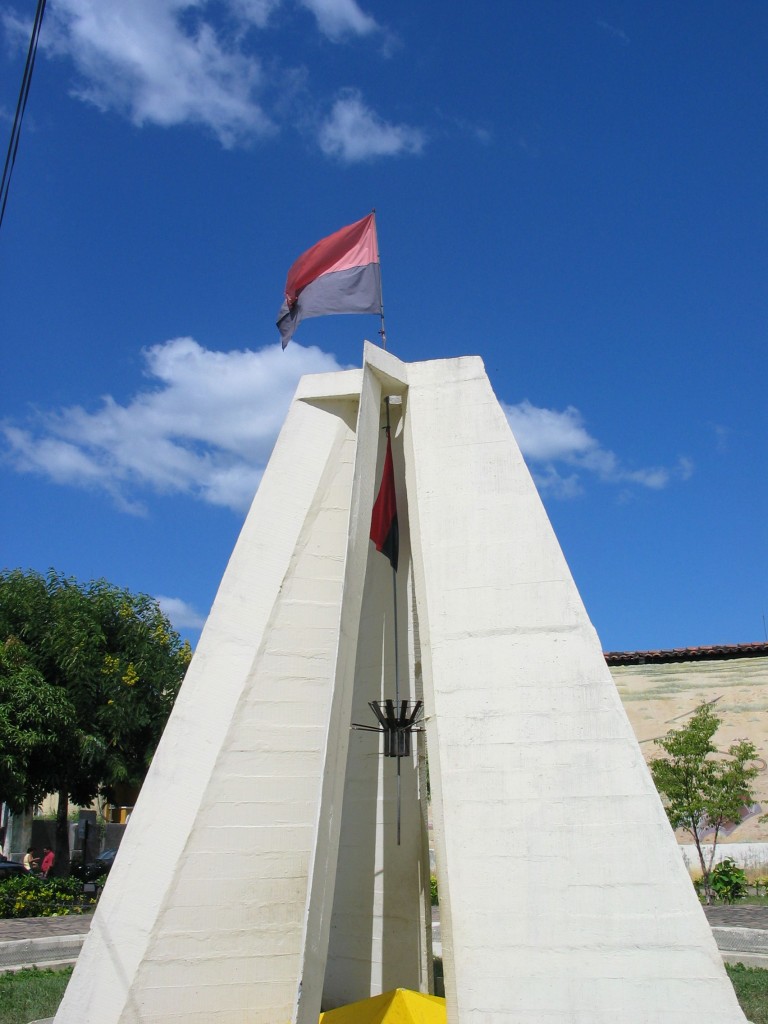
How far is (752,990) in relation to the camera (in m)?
9.38

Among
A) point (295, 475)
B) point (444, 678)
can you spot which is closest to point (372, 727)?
point (444, 678)

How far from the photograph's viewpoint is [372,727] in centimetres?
902

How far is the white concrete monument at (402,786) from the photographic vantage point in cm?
638

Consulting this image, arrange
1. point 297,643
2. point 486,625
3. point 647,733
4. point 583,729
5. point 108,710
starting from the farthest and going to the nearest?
point 647,733 → point 108,710 → point 297,643 → point 486,625 → point 583,729

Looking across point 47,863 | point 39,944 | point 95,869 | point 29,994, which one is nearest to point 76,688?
point 47,863

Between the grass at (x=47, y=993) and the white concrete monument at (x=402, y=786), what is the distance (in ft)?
6.60

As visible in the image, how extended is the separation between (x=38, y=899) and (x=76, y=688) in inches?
196

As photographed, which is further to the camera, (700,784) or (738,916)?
(700,784)

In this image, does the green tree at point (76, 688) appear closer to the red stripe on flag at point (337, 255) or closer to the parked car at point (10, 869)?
the parked car at point (10, 869)

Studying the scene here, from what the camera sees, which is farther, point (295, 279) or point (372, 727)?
point (295, 279)

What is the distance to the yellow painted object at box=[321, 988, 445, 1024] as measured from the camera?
711 centimetres

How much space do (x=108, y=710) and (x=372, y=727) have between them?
13.5m

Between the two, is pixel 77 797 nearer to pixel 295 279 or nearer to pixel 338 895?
pixel 338 895

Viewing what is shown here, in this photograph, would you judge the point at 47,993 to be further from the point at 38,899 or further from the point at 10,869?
the point at 10,869
